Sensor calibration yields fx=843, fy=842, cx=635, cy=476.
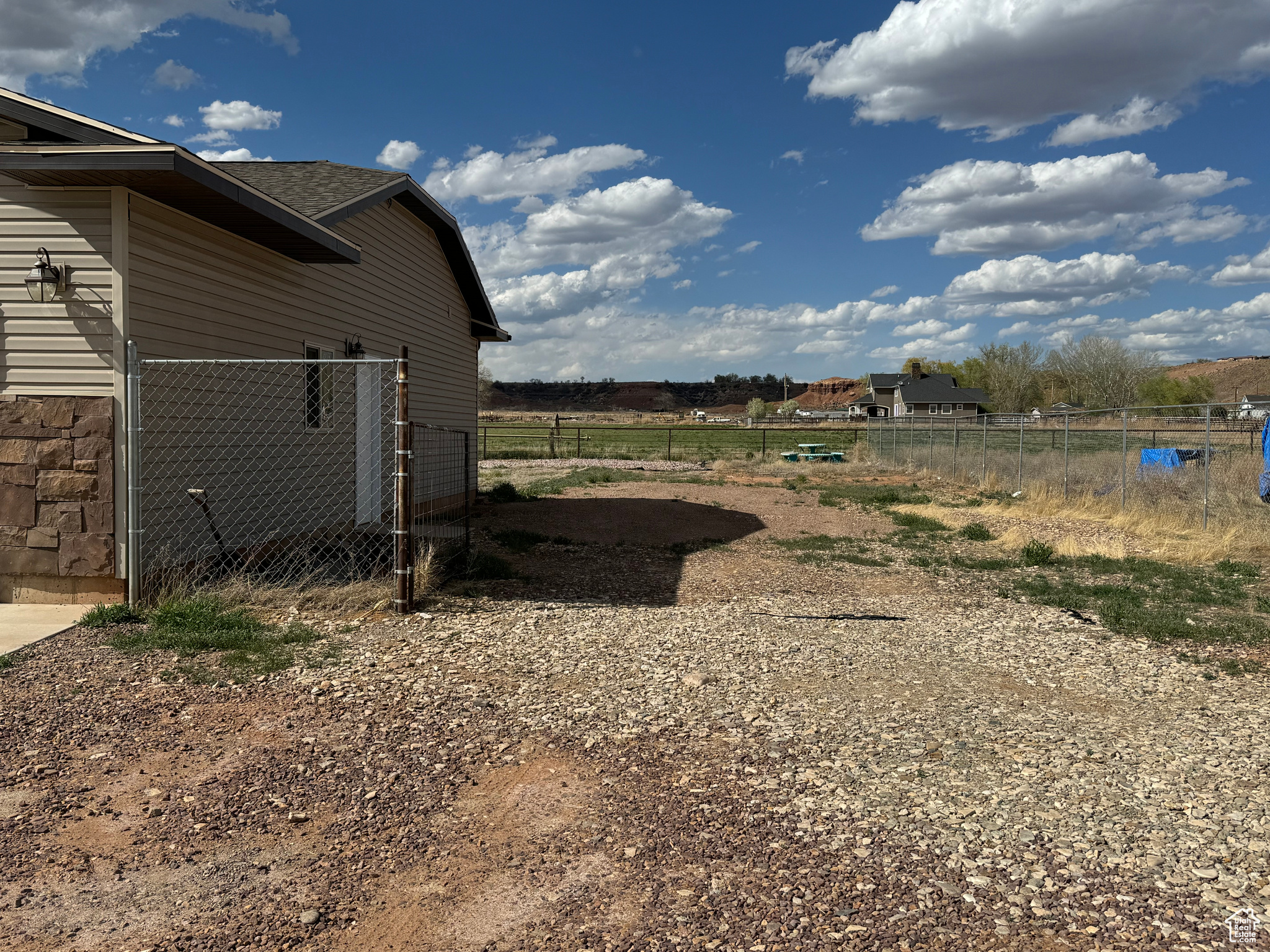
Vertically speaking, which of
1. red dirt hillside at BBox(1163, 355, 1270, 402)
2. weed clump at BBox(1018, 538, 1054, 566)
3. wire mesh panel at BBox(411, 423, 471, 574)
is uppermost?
red dirt hillside at BBox(1163, 355, 1270, 402)

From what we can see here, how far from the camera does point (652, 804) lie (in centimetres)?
384

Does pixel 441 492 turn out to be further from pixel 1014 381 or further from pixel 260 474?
pixel 1014 381

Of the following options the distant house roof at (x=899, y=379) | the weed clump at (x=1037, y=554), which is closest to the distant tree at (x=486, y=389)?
the distant house roof at (x=899, y=379)

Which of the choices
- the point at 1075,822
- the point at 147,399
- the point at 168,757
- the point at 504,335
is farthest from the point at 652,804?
the point at 504,335

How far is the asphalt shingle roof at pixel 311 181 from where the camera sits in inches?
374

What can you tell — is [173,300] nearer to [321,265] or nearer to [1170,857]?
[321,265]

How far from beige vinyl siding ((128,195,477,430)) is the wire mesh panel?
48 centimetres

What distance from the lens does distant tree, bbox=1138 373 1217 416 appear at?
5850cm

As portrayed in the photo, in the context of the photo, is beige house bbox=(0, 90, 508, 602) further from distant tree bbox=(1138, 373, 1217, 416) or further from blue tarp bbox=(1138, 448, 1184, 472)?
distant tree bbox=(1138, 373, 1217, 416)

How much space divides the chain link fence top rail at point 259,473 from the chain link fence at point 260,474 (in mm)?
13

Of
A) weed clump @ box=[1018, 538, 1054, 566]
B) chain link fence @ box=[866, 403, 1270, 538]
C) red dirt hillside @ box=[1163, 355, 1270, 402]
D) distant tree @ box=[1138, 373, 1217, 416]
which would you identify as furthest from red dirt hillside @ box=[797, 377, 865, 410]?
weed clump @ box=[1018, 538, 1054, 566]

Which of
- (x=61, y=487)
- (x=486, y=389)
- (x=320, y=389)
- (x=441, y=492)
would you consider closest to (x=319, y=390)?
(x=320, y=389)

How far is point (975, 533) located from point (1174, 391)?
67173 mm

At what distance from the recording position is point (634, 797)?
3924 mm
